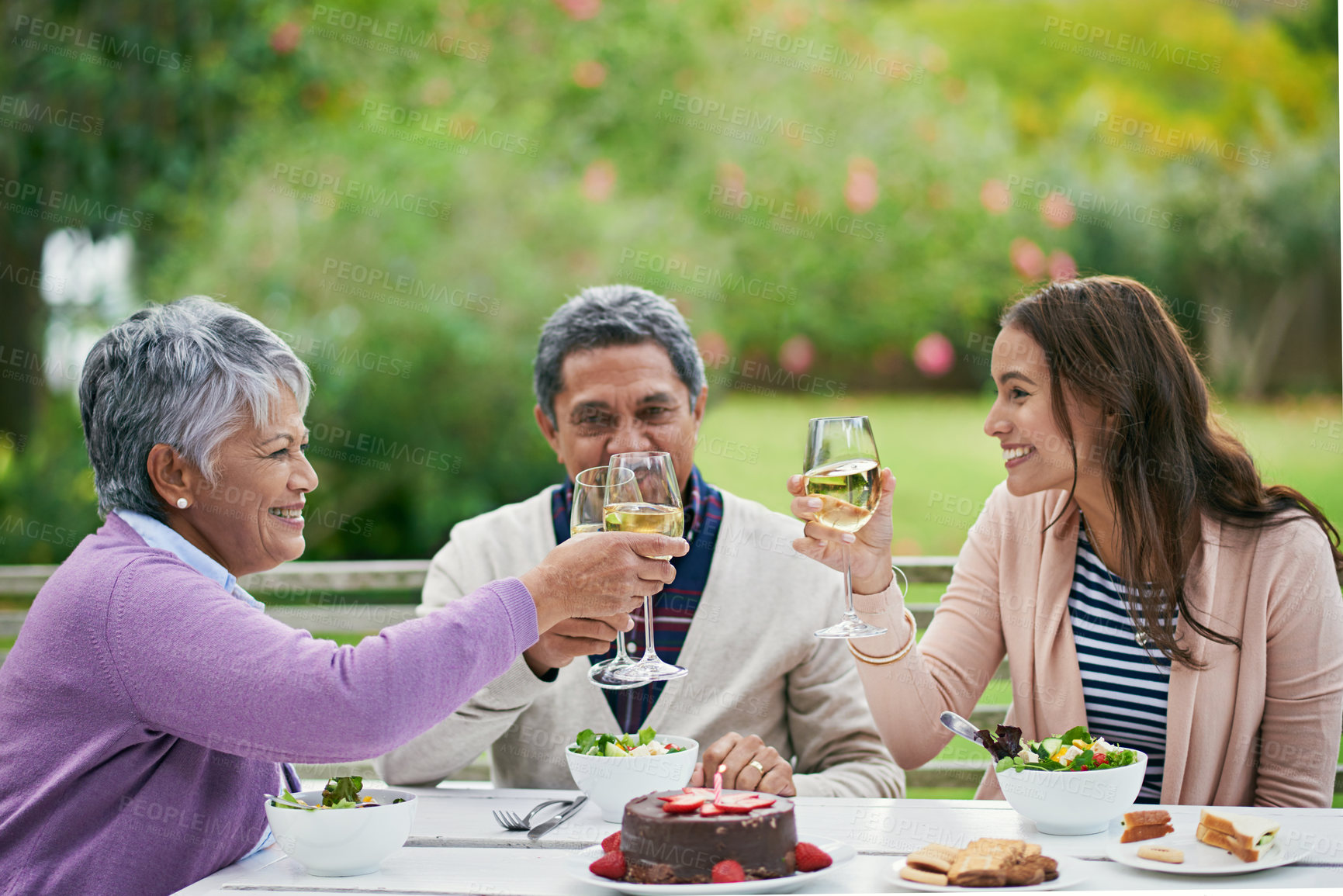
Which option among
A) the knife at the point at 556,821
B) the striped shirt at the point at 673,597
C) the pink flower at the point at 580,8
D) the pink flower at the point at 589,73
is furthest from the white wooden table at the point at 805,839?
the pink flower at the point at 580,8

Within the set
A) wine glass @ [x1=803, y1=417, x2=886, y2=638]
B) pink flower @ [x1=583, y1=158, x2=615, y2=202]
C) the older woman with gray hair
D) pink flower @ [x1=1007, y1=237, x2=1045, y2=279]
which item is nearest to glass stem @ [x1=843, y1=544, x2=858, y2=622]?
wine glass @ [x1=803, y1=417, x2=886, y2=638]

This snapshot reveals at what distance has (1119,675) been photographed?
242 cm

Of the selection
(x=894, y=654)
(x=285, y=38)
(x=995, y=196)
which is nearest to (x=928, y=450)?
(x=995, y=196)

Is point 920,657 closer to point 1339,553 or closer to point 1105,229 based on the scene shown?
point 1339,553

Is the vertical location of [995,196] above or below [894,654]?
above

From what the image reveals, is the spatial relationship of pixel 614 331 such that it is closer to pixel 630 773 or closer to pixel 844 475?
pixel 844 475


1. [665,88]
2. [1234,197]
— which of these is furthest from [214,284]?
[1234,197]

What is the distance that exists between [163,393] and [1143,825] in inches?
62.1

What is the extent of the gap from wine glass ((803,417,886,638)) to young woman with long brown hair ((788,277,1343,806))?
0.18 m

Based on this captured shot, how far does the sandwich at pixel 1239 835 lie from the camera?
156cm

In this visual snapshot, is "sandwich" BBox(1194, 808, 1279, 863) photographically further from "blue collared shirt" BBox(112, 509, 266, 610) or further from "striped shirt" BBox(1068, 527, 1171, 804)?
"blue collared shirt" BBox(112, 509, 266, 610)

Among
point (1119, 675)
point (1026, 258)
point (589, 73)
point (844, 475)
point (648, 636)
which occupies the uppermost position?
point (589, 73)

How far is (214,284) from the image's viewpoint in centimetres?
574

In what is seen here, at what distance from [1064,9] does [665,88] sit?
360 cm
